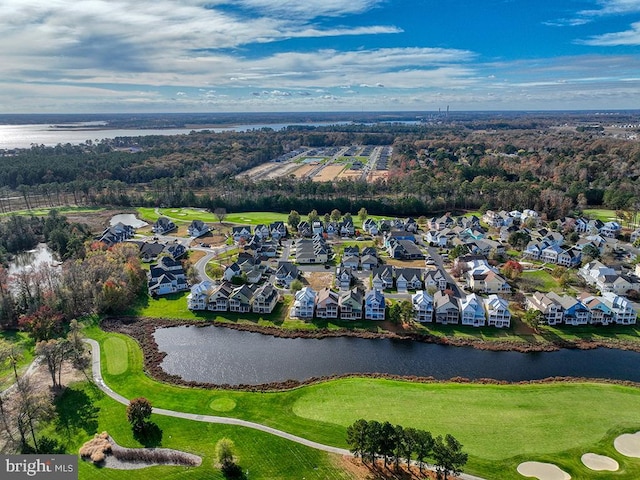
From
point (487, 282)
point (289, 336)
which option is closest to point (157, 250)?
point (289, 336)

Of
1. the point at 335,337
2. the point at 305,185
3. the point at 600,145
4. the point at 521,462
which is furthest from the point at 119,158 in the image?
the point at 600,145

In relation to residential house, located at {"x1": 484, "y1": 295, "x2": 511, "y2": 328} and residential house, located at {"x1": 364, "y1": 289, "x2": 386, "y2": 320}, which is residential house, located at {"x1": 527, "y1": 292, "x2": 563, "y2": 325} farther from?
residential house, located at {"x1": 364, "y1": 289, "x2": 386, "y2": 320}

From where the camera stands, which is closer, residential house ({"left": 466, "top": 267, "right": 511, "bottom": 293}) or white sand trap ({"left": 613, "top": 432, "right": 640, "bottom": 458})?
white sand trap ({"left": 613, "top": 432, "right": 640, "bottom": 458})

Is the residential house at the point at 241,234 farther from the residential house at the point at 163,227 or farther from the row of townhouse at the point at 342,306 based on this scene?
the row of townhouse at the point at 342,306

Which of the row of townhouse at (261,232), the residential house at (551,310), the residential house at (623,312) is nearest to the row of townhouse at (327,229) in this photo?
the row of townhouse at (261,232)

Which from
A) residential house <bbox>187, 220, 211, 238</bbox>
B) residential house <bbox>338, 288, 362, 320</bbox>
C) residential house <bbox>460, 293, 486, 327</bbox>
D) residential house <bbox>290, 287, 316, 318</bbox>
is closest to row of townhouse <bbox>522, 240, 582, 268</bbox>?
residential house <bbox>460, 293, 486, 327</bbox>

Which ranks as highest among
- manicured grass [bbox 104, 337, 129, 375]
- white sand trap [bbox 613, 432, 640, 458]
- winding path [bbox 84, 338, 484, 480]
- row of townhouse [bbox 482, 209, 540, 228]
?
row of townhouse [bbox 482, 209, 540, 228]

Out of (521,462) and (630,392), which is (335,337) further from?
(630,392)
